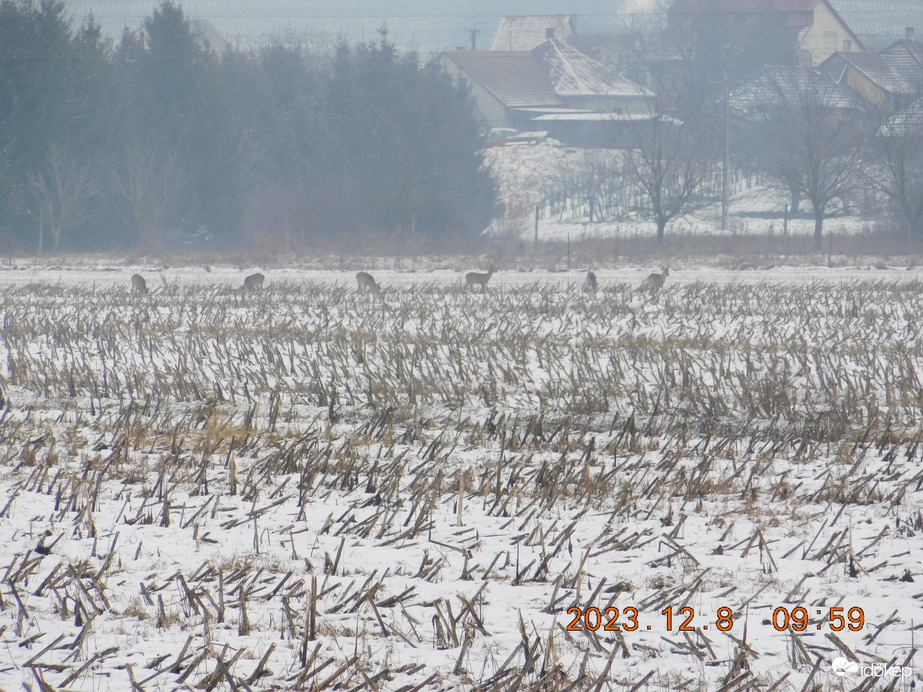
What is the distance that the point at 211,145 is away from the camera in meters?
44.2

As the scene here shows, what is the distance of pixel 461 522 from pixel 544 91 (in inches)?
2831

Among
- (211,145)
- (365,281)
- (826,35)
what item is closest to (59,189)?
(211,145)

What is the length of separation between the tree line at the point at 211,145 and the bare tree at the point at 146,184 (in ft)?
0.28

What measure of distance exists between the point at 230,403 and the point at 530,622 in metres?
5.81

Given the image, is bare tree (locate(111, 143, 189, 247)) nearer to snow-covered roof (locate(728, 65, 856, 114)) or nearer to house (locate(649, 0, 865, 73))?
snow-covered roof (locate(728, 65, 856, 114))

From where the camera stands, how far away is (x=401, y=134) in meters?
42.2

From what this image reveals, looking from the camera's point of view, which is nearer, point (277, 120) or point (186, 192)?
point (186, 192)

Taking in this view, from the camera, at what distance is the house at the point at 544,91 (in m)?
70.1

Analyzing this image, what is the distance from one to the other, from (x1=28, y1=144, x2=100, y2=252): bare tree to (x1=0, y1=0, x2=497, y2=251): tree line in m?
0.10

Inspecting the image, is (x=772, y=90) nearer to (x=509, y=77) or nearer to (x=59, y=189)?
(x=509, y=77)

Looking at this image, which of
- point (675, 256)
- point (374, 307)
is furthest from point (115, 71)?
point (374, 307)

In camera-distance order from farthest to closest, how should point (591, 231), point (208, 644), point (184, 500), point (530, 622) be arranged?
1. point (591, 231)
2. point (184, 500)
3. point (530, 622)
4. point (208, 644)

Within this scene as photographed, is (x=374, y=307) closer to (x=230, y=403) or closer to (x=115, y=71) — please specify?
(x=230, y=403)

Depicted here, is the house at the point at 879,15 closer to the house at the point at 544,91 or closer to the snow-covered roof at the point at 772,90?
the snow-covered roof at the point at 772,90
